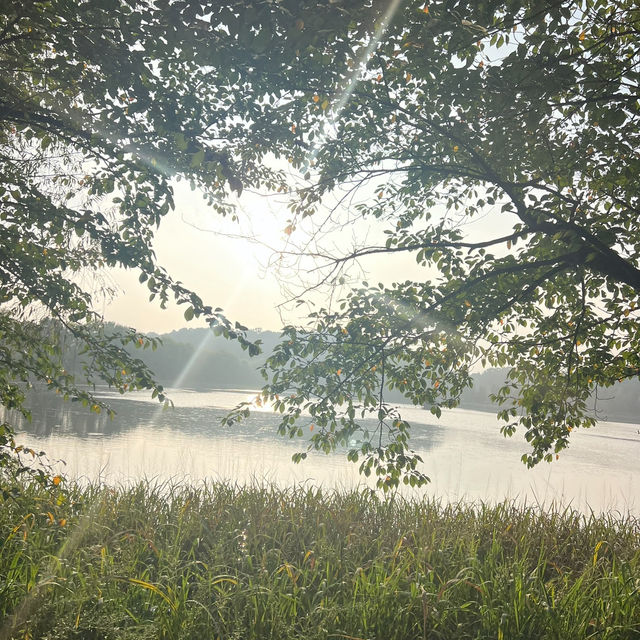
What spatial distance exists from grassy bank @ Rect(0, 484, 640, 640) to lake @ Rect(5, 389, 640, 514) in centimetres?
344

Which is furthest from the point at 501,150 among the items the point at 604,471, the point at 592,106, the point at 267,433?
the point at 267,433

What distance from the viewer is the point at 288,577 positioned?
5703 mm

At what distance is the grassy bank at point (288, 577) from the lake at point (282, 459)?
3.44m

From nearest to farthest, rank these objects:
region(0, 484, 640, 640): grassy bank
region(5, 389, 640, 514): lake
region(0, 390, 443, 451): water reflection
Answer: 1. region(0, 484, 640, 640): grassy bank
2. region(5, 389, 640, 514): lake
3. region(0, 390, 443, 451): water reflection

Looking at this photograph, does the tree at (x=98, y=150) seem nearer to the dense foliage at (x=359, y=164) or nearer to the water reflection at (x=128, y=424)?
the dense foliage at (x=359, y=164)

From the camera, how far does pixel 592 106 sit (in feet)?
20.0

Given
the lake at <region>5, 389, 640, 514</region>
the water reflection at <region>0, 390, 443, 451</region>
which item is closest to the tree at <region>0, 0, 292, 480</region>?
the lake at <region>5, 389, 640, 514</region>

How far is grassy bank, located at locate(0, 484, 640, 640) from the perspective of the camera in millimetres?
4469

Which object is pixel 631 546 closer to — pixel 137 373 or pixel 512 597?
pixel 512 597

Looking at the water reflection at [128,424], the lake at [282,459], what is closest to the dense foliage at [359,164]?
the lake at [282,459]

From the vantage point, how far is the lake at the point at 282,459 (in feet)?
46.8

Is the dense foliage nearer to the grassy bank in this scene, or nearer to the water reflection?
the grassy bank

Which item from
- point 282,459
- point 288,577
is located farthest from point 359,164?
point 282,459

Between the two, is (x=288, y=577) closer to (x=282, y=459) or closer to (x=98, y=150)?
(x=98, y=150)
